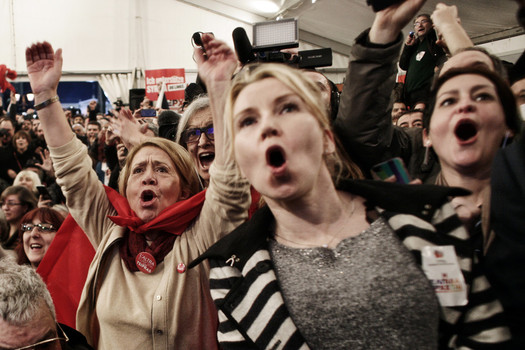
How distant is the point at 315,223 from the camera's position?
3.55 feet

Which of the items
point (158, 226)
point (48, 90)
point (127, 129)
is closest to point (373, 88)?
point (158, 226)

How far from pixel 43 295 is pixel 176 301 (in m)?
0.46

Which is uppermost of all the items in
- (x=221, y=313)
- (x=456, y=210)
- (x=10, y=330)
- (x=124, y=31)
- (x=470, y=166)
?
(x=124, y=31)

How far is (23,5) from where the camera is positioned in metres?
9.66

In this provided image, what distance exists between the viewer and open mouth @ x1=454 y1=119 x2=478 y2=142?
1135mm

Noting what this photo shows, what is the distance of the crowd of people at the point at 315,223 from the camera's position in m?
0.95

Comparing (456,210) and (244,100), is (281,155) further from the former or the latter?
(456,210)

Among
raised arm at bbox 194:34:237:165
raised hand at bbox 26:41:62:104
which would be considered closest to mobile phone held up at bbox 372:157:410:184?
raised arm at bbox 194:34:237:165

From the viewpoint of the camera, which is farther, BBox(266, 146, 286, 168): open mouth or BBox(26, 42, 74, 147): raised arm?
BBox(26, 42, 74, 147): raised arm

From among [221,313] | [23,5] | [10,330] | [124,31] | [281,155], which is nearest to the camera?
[281,155]

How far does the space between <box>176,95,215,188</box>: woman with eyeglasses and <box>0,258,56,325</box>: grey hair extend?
2.67 ft

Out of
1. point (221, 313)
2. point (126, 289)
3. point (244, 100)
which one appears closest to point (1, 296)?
point (126, 289)

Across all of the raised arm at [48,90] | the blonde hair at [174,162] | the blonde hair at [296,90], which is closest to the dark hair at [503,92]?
the blonde hair at [296,90]

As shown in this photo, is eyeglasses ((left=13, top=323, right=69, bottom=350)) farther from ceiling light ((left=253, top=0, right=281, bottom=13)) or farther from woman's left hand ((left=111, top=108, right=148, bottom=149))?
ceiling light ((left=253, top=0, right=281, bottom=13))
